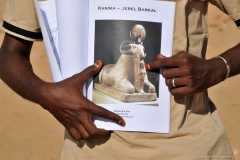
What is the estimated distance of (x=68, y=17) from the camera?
1976 mm

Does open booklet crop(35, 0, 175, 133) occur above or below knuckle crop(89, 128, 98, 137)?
above

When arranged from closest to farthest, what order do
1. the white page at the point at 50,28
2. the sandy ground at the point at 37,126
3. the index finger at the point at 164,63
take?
the index finger at the point at 164,63
the white page at the point at 50,28
the sandy ground at the point at 37,126

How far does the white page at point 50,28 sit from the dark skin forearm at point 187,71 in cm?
39

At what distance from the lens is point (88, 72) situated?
1.94 m

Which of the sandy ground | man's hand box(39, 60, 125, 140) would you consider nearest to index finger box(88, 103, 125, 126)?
man's hand box(39, 60, 125, 140)

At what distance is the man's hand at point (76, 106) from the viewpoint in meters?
1.94

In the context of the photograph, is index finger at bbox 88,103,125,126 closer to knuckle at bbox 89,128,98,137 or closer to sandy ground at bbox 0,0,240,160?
knuckle at bbox 89,128,98,137

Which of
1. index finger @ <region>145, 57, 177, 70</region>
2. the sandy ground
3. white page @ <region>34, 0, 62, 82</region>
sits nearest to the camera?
index finger @ <region>145, 57, 177, 70</region>

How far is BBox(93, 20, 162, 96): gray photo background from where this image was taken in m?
1.96

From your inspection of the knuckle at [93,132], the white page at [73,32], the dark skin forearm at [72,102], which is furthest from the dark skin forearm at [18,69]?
the knuckle at [93,132]

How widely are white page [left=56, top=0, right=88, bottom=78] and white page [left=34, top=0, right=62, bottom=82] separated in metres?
0.08

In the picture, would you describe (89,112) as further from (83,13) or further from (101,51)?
(83,13)

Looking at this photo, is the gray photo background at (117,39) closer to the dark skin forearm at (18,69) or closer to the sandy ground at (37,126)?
the dark skin forearm at (18,69)

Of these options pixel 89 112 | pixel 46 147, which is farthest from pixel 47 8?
pixel 46 147
